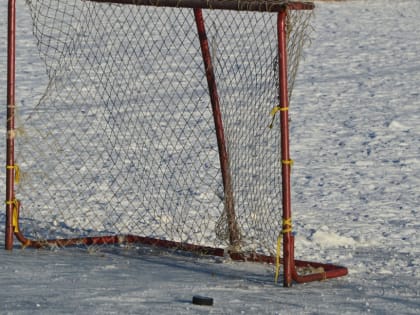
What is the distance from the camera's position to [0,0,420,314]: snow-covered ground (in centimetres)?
493

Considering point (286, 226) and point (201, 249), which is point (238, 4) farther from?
point (201, 249)

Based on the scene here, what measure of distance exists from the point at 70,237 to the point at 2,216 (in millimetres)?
716

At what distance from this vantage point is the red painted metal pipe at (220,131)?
604 centimetres

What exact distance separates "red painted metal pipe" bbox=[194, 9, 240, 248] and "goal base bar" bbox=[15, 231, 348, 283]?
13 cm

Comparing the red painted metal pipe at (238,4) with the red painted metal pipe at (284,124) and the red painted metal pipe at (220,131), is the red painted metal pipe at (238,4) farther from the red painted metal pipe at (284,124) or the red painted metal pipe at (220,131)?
the red painted metal pipe at (220,131)

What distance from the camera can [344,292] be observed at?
17.0ft

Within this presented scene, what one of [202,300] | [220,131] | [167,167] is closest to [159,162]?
[167,167]

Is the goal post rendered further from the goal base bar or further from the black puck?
the black puck

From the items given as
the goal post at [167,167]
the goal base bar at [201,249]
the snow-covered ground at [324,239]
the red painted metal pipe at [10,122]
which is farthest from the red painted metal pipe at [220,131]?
the red painted metal pipe at [10,122]

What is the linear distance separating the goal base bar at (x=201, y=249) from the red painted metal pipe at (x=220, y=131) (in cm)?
13

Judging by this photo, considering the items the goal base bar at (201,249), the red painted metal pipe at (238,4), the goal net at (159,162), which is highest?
the red painted metal pipe at (238,4)

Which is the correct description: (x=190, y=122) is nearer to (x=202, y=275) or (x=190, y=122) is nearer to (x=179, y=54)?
(x=179, y=54)

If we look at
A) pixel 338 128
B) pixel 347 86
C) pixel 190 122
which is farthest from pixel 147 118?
pixel 347 86

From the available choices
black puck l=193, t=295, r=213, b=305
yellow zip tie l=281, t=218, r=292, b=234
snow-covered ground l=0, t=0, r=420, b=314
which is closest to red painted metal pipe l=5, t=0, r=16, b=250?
snow-covered ground l=0, t=0, r=420, b=314
